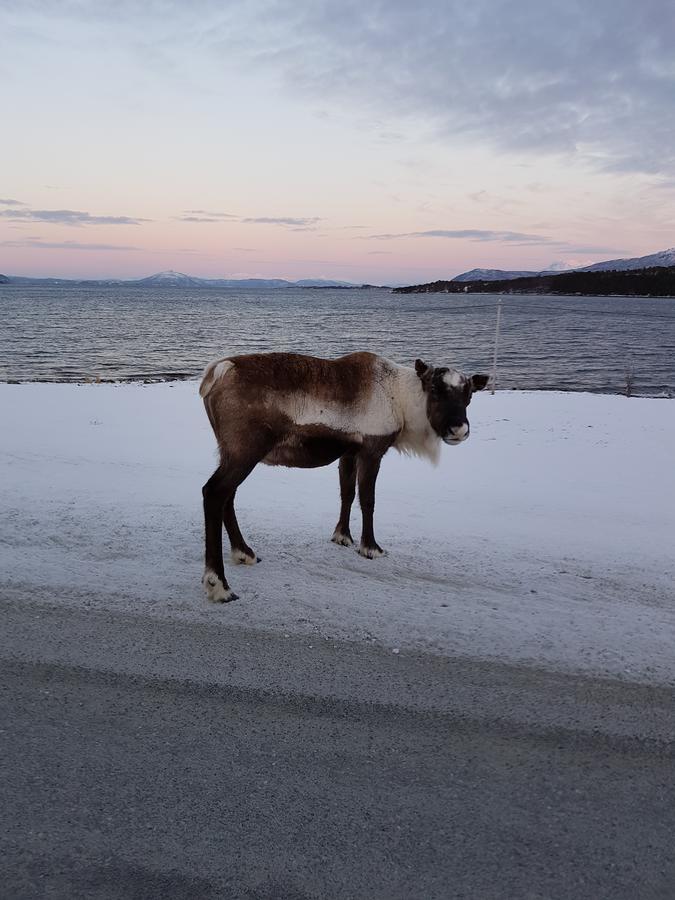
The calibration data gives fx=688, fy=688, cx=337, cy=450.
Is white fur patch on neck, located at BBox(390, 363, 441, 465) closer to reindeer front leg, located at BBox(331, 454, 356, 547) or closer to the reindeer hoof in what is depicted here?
reindeer front leg, located at BBox(331, 454, 356, 547)

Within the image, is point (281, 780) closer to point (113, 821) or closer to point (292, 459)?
point (113, 821)

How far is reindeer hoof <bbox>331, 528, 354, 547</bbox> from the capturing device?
20.6ft

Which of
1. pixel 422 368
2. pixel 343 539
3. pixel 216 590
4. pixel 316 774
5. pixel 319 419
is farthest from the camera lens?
pixel 343 539

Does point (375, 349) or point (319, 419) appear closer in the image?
point (319, 419)

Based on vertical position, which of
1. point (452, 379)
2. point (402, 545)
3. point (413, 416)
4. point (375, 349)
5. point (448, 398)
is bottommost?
point (375, 349)

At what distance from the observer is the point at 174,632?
14.7 feet

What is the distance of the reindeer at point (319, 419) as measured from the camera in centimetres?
534

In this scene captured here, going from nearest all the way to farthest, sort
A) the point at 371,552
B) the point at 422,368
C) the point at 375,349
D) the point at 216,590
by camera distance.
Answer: the point at 216,590 → the point at 422,368 → the point at 371,552 → the point at 375,349

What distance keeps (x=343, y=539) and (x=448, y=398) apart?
161 cm

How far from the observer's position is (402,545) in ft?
20.9

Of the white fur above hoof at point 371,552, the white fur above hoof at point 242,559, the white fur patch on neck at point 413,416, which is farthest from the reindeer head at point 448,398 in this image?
the white fur above hoof at point 242,559

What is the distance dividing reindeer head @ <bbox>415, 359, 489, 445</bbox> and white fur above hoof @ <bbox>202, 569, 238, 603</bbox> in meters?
2.19

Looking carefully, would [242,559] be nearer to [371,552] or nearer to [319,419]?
[371,552]

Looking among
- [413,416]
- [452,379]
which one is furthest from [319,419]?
[452,379]
